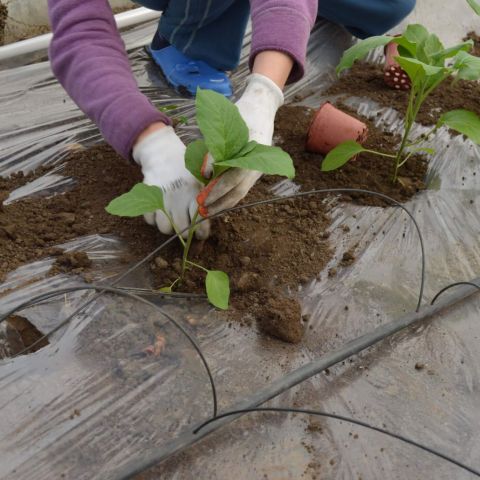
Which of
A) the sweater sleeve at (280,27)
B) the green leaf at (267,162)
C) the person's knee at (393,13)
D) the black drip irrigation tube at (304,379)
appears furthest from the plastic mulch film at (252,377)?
the person's knee at (393,13)

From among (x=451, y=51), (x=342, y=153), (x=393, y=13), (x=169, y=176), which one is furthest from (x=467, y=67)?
(x=393, y=13)

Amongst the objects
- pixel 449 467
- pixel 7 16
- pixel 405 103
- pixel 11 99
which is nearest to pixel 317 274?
pixel 449 467

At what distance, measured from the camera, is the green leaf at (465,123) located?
1.47 m

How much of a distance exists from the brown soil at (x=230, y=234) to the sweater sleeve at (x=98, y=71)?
202mm

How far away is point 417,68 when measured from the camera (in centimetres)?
139

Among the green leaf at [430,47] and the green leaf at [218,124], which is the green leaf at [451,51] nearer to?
the green leaf at [430,47]

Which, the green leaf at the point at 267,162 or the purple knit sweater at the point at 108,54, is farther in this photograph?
the purple knit sweater at the point at 108,54

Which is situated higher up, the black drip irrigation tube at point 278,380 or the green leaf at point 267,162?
the green leaf at point 267,162

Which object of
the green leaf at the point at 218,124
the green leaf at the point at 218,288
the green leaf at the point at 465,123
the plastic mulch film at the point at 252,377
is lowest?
the plastic mulch film at the point at 252,377

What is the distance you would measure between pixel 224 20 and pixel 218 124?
3.60ft

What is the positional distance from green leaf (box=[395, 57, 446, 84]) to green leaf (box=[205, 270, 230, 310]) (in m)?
0.64

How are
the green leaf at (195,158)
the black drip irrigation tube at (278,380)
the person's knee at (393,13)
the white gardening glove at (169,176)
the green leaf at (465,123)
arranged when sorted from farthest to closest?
the person's knee at (393,13) → the green leaf at (465,123) → the white gardening glove at (169,176) → the green leaf at (195,158) → the black drip irrigation tube at (278,380)

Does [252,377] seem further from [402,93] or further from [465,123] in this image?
[402,93]

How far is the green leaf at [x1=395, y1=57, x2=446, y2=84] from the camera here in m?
1.26
